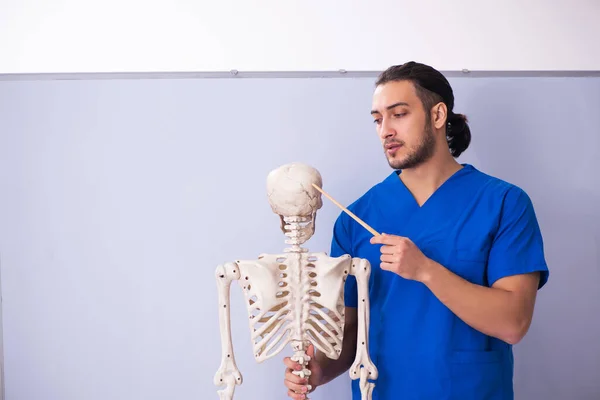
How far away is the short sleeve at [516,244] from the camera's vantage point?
4.25ft

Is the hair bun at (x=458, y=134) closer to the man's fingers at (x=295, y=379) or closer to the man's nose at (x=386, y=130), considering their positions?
the man's nose at (x=386, y=130)

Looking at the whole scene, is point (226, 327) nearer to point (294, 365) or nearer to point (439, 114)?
point (294, 365)

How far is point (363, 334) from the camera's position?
1.33 metres

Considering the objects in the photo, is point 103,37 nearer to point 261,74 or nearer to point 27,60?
point 27,60

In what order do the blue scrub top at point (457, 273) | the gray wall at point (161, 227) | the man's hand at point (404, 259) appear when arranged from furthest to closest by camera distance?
the gray wall at point (161, 227)
the blue scrub top at point (457, 273)
the man's hand at point (404, 259)

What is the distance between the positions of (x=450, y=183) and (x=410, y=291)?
277mm

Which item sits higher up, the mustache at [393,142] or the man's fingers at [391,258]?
the mustache at [393,142]

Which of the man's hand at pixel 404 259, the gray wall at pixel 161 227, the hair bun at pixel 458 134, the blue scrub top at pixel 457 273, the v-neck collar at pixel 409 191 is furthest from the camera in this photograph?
the gray wall at pixel 161 227

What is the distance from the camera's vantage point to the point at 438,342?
4.35 ft

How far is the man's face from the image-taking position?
1.40 meters

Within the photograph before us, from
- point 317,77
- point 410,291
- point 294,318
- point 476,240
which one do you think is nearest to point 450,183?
point 476,240

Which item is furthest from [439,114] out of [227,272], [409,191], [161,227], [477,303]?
[161,227]

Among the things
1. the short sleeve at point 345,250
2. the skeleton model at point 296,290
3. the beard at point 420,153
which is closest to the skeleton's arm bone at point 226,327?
the skeleton model at point 296,290

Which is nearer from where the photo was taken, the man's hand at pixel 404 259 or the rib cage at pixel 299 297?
the man's hand at pixel 404 259
